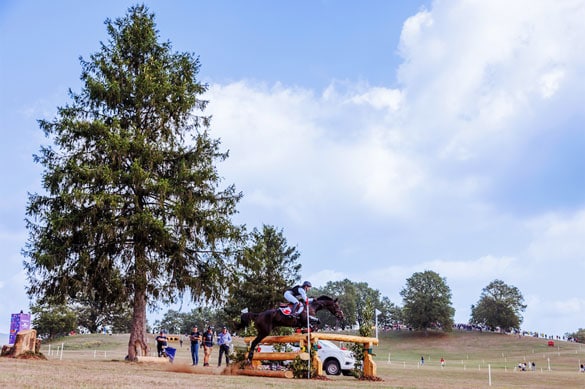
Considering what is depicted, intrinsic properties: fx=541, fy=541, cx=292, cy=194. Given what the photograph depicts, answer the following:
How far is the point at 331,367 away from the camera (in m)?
23.9

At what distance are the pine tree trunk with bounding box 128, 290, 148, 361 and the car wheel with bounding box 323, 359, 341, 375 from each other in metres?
9.30

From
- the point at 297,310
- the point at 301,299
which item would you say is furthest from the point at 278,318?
the point at 301,299

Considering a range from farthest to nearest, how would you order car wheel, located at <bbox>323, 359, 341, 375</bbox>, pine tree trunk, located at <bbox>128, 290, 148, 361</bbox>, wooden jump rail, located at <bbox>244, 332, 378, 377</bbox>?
pine tree trunk, located at <bbox>128, 290, 148, 361</bbox> → car wheel, located at <bbox>323, 359, 341, 375</bbox> → wooden jump rail, located at <bbox>244, 332, 378, 377</bbox>

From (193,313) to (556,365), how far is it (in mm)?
86510

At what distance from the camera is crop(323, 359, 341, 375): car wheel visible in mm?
23823

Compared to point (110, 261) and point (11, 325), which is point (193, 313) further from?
point (110, 261)

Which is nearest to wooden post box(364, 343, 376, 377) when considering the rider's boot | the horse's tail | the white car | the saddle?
the rider's boot

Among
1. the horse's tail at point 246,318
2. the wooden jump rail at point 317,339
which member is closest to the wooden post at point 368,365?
the wooden jump rail at point 317,339

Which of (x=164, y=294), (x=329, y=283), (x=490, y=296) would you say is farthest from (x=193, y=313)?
(x=164, y=294)

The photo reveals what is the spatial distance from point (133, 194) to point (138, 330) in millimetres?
6778

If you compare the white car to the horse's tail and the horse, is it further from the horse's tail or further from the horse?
the horse

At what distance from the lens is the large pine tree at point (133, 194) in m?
25.6

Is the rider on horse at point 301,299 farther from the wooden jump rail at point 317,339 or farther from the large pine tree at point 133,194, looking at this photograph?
the large pine tree at point 133,194

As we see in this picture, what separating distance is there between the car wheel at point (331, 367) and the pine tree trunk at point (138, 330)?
9.30 meters
